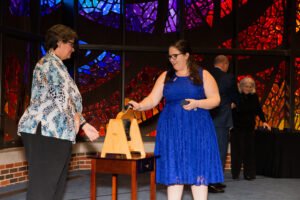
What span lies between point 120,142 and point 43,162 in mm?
783

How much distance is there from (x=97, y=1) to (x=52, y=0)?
719 millimetres

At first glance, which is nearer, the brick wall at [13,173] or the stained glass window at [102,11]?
the brick wall at [13,173]

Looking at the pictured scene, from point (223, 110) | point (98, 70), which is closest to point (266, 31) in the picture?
point (98, 70)

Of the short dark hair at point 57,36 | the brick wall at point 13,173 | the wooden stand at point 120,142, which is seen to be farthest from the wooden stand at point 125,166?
the brick wall at point 13,173

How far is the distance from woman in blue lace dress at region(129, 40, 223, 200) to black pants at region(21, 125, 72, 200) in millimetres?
969

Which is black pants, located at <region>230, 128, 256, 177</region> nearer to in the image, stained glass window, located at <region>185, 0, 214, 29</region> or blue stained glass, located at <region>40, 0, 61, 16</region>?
stained glass window, located at <region>185, 0, 214, 29</region>

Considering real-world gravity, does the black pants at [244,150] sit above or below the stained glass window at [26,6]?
below

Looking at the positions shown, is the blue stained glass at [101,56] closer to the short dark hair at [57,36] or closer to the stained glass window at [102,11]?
the stained glass window at [102,11]

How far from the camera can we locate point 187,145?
14.6 ft

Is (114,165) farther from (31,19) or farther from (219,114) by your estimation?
(31,19)

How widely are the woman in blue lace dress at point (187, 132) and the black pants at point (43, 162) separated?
0.97 meters

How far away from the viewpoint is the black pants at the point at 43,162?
11.8 ft

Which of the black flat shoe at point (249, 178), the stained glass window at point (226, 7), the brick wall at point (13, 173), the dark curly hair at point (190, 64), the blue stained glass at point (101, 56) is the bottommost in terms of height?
the black flat shoe at point (249, 178)

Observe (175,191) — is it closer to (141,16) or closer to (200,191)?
(200,191)
